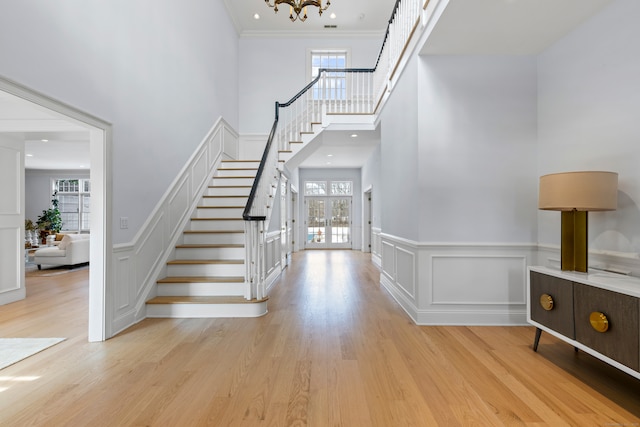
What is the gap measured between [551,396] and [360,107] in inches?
255

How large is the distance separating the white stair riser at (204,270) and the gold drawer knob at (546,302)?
3163mm

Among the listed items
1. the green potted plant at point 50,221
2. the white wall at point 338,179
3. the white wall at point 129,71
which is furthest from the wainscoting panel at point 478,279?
the green potted plant at point 50,221

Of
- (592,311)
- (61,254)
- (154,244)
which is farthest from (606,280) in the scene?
(61,254)

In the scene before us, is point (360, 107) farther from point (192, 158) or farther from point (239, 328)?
point (239, 328)

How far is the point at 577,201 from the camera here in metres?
2.43

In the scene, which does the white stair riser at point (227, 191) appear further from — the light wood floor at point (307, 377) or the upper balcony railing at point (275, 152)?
the light wood floor at point (307, 377)

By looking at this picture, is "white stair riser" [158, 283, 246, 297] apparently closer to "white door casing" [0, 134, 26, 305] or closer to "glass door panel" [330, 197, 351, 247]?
"white door casing" [0, 134, 26, 305]

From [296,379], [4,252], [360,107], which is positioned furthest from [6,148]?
[360,107]

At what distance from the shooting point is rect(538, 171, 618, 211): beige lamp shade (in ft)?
7.85

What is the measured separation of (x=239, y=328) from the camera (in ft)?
11.0

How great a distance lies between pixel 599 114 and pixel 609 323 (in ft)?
5.70

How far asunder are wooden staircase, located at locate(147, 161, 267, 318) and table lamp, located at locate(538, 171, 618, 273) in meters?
2.97

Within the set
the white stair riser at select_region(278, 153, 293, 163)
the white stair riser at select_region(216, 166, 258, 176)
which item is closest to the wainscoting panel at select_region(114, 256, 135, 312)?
the white stair riser at select_region(216, 166, 258, 176)

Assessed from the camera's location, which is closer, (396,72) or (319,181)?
(396,72)
